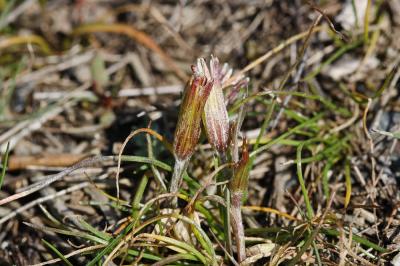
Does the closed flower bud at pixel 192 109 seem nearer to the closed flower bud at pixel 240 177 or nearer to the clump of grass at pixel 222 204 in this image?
the clump of grass at pixel 222 204

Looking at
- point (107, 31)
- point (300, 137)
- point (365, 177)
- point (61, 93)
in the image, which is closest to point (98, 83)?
point (61, 93)

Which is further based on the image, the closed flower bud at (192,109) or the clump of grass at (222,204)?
the clump of grass at (222,204)

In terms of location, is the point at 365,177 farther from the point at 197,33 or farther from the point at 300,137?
the point at 197,33

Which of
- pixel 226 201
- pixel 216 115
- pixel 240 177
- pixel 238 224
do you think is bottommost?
pixel 238 224

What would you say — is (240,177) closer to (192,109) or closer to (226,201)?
(226,201)

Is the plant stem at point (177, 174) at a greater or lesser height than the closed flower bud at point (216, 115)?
lesser

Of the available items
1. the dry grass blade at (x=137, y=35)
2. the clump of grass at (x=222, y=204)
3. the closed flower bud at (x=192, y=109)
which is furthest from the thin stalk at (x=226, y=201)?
the dry grass blade at (x=137, y=35)

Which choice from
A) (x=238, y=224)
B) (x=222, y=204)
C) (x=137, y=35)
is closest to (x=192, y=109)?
(x=222, y=204)
